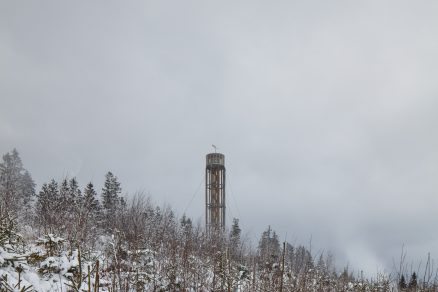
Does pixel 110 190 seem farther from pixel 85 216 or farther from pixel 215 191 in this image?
pixel 85 216

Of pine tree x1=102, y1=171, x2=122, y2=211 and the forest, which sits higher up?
pine tree x1=102, y1=171, x2=122, y2=211

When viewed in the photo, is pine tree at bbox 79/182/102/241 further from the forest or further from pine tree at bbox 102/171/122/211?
pine tree at bbox 102/171/122/211

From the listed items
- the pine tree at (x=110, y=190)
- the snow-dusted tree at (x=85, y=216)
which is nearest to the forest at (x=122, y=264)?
the snow-dusted tree at (x=85, y=216)

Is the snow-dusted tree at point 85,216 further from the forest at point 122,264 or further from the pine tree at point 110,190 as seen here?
the pine tree at point 110,190

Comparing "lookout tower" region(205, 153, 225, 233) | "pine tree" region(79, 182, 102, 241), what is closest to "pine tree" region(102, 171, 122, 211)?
"lookout tower" region(205, 153, 225, 233)

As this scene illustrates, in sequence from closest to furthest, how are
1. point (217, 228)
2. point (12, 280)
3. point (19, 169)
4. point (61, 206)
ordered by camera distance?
point (12, 280) < point (61, 206) < point (217, 228) < point (19, 169)

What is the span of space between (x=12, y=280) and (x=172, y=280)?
5.86m

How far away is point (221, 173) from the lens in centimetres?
2953

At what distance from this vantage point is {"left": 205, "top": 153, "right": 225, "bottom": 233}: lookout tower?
1109 inches

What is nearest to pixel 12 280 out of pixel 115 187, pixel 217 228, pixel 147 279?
pixel 147 279

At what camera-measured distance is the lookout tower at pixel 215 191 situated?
28.2 meters

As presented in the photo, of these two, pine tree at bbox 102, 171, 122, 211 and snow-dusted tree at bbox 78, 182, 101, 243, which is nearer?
snow-dusted tree at bbox 78, 182, 101, 243

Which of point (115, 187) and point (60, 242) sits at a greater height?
point (115, 187)

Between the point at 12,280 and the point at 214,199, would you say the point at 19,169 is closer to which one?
the point at 214,199
